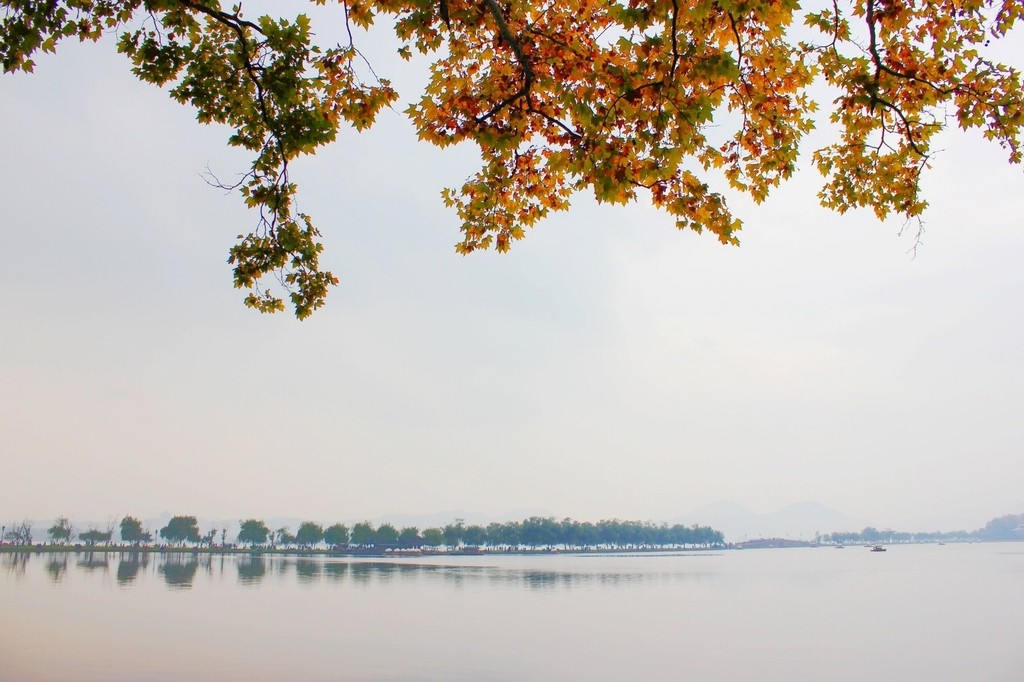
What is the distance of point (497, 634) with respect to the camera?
921 inches

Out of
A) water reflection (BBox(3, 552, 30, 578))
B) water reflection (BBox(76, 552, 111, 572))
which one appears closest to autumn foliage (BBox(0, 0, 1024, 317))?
water reflection (BBox(3, 552, 30, 578))

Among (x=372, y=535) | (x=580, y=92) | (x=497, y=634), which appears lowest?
(x=372, y=535)

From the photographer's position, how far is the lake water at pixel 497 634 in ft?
58.1

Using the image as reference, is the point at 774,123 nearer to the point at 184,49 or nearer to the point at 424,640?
the point at 184,49

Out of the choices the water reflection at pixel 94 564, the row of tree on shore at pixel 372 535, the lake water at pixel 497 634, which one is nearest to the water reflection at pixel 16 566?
the water reflection at pixel 94 564

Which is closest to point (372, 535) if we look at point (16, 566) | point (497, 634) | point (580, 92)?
point (16, 566)

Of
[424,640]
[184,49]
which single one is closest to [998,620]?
[424,640]

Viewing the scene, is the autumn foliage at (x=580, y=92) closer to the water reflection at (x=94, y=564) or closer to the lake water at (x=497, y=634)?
the lake water at (x=497, y=634)

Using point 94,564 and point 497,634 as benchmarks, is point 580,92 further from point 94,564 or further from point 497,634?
point 94,564

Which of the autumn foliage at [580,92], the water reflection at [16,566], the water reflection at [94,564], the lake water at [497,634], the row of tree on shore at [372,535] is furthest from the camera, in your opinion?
the row of tree on shore at [372,535]

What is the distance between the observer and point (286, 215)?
680 cm

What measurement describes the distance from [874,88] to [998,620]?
31.0 metres

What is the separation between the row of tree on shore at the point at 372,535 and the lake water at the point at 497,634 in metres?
93.2

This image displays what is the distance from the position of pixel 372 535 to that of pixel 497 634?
121 metres
